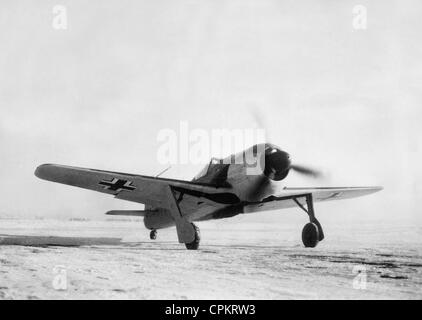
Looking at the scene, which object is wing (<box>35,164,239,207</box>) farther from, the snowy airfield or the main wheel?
the snowy airfield

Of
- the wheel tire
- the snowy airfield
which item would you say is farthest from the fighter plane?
the snowy airfield

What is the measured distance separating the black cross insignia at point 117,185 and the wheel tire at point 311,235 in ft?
18.2

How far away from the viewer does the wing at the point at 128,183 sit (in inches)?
429

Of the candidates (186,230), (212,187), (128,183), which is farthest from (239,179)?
(128,183)

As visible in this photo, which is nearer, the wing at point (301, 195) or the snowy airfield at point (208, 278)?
the snowy airfield at point (208, 278)

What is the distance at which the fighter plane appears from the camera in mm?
10438

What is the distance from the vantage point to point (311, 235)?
11.6m

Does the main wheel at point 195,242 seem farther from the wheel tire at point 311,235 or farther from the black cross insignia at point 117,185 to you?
the wheel tire at point 311,235

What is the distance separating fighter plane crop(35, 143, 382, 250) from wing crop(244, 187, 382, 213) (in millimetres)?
45

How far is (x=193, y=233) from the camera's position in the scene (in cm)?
1101

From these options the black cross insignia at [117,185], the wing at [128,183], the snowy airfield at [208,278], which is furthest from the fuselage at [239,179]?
the snowy airfield at [208,278]

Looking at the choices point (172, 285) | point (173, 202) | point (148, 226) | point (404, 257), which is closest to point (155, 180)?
point (173, 202)

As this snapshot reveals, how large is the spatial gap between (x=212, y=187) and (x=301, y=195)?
328cm
